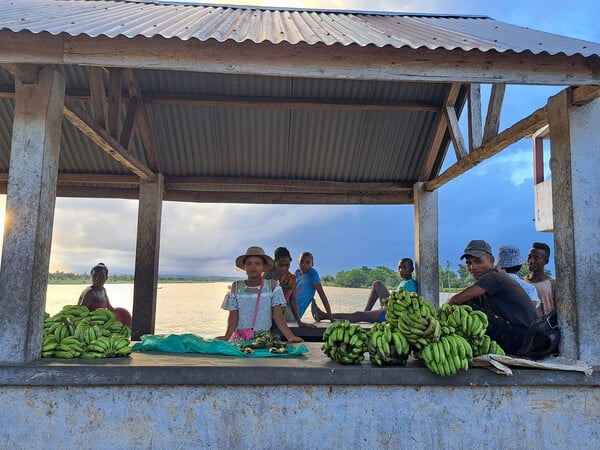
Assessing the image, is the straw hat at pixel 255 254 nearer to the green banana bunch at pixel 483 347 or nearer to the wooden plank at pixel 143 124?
the green banana bunch at pixel 483 347

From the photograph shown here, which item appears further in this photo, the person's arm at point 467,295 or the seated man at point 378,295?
the seated man at point 378,295

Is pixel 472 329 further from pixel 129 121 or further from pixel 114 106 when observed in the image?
pixel 129 121

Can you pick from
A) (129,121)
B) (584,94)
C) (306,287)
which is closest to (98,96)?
(129,121)

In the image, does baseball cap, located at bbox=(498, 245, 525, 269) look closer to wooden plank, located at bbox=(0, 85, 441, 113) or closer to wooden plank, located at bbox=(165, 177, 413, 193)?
wooden plank, located at bbox=(0, 85, 441, 113)

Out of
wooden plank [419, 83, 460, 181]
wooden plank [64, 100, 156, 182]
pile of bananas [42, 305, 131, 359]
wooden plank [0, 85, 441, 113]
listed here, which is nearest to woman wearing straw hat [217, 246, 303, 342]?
pile of bananas [42, 305, 131, 359]

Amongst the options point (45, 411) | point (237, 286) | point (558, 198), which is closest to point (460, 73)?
point (558, 198)

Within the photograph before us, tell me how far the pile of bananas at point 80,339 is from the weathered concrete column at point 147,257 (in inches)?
137

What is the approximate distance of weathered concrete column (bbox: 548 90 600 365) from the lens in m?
3.71

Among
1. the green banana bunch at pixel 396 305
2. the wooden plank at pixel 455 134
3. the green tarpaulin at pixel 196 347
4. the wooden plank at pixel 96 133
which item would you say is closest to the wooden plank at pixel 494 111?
the wooden plank at pixel 455 134

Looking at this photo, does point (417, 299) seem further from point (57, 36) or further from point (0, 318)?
point (57, 36)

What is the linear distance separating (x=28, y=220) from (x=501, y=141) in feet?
14.8

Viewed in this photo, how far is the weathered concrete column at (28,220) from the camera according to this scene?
349cm

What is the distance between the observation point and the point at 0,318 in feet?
11.4

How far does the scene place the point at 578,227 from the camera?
3.77 meters
